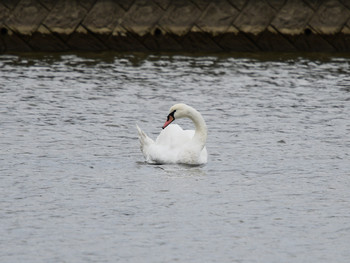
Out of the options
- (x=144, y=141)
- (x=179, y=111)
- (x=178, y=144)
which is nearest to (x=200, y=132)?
(x=178, y=144)

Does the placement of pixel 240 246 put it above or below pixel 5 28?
above

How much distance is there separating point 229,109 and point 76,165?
17.5 feet

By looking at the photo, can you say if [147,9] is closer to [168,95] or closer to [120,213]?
[168,95]

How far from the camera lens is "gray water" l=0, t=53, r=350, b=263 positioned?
10531 millimetres

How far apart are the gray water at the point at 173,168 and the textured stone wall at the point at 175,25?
104 inches

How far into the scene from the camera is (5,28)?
27156mm

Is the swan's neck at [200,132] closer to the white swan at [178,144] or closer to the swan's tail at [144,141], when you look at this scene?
the white swan at [178,144]

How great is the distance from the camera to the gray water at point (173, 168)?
10531 millimetres

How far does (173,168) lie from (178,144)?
489 millimetres

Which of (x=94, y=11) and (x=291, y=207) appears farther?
(x=94, y=11)

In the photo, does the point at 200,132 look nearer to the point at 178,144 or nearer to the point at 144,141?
the point at 178,144

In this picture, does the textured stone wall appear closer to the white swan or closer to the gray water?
the gray water

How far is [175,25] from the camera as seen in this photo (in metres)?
27.0

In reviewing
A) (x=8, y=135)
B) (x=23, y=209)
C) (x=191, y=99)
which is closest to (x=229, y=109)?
(x=191, y=99)
